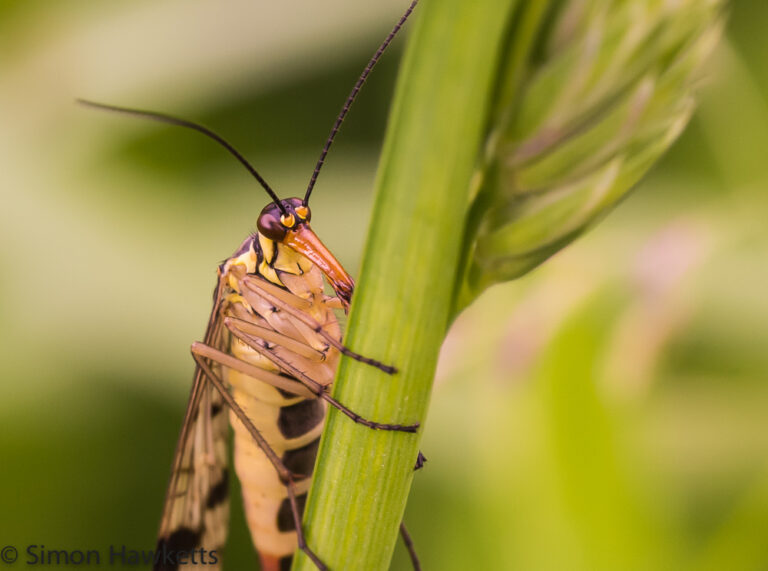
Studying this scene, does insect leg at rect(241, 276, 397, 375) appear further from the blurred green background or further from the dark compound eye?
the blurred green background

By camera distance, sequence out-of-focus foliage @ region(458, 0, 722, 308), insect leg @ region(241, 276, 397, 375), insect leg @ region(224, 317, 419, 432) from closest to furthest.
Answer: out-of-focus foliage @ region(458, 0, 722, 308) → insect leg @ region(224, 317, 419, 432) → insect leg @ region(241, 276, 397, 375)

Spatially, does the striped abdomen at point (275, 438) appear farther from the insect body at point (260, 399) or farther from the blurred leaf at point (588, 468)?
the blurred leaf at point (588, 468)

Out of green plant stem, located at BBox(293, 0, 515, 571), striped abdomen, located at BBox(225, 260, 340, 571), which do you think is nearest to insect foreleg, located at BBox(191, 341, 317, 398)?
striped abdomen, located at BBox(225, 260, 340, 571)

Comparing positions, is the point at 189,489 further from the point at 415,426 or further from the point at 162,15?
the point at 162,15

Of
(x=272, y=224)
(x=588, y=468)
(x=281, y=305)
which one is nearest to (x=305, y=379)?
(x=281, y=305)

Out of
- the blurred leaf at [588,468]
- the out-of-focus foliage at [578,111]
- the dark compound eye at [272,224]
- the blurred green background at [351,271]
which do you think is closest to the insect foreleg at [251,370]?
the dark compound eye at [272,224]
